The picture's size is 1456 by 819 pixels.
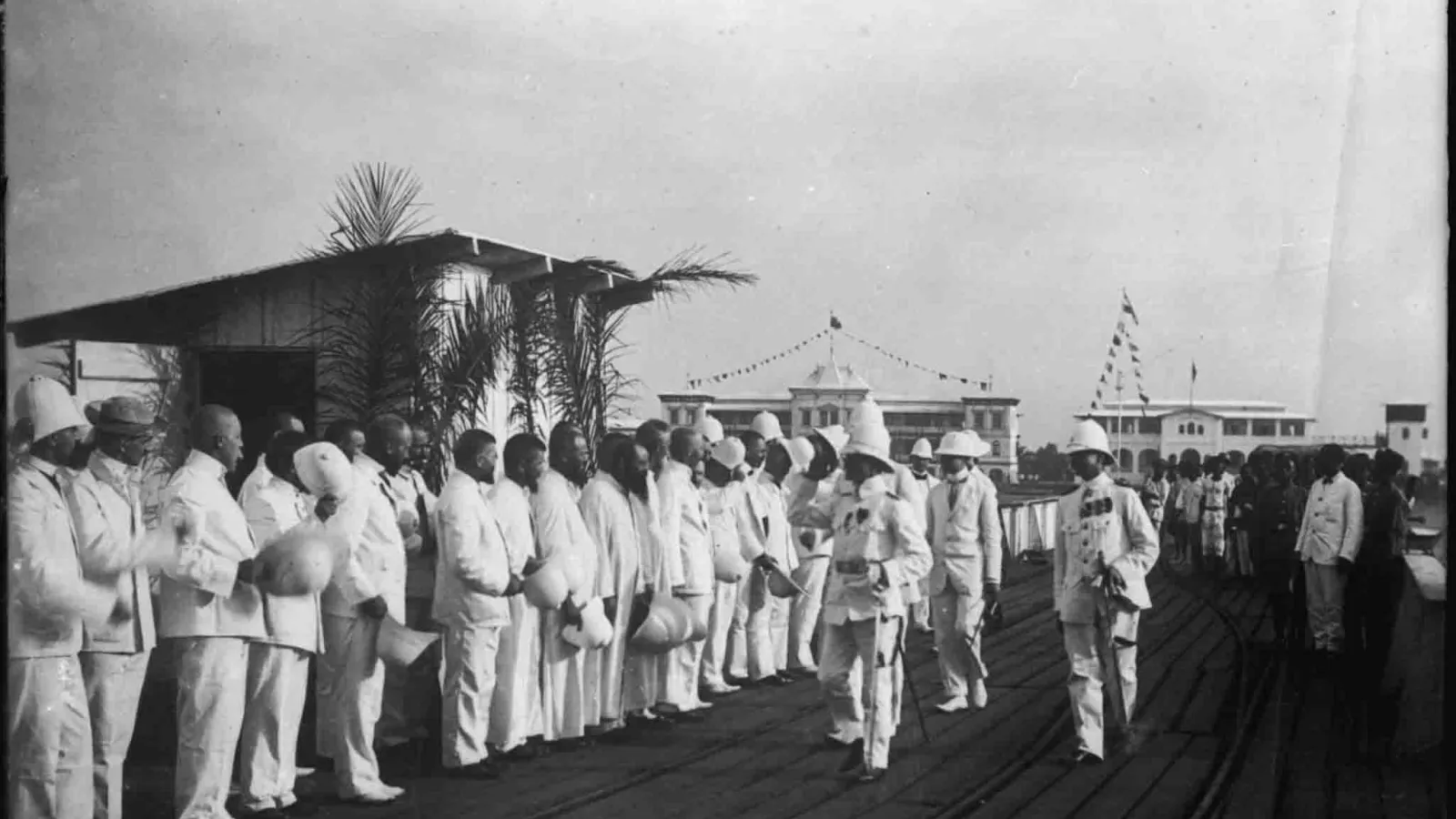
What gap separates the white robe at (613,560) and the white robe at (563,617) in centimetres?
9

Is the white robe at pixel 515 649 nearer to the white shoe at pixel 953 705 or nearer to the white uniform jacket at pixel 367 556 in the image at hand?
the white uniform jacket at pixel 367 556

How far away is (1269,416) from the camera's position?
7.82 metres

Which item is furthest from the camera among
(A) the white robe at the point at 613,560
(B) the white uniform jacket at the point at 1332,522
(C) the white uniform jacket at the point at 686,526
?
(B) the white uniform jacket at the point at 1332,522

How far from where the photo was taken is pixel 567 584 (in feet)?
21.0

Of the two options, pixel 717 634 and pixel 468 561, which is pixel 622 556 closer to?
pixel 468 561

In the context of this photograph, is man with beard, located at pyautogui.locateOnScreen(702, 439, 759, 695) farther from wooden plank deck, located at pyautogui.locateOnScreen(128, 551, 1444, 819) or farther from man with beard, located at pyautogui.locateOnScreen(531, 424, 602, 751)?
man with beard, located at pyautogui.locateOnScreen(531, 424, 602, 751)

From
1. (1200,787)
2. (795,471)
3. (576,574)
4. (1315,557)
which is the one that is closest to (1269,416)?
(1315,557)

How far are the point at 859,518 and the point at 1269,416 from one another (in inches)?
117

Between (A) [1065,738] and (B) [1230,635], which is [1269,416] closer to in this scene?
(A) [1065,738]

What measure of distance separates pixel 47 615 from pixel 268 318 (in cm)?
308

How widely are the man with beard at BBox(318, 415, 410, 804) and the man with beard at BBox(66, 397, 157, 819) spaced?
2.68ft

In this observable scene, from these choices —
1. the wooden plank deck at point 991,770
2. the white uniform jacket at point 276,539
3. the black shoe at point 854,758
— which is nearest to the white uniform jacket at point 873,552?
the black shoe at point 854,758

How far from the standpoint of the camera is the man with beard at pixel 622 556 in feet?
22.7

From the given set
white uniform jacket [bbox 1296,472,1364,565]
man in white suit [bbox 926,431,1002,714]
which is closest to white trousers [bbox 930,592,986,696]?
man in white suit [bbox 926,431,1002,714]
